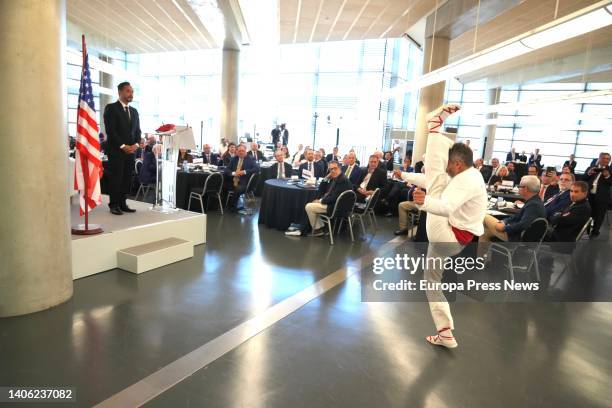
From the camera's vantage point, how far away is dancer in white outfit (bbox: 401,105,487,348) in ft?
9.02

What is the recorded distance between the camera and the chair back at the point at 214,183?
715 cm

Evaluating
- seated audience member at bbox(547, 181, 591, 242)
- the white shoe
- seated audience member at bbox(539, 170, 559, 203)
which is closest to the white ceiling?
seated audience member at bbox(539, 170, 559, 203)

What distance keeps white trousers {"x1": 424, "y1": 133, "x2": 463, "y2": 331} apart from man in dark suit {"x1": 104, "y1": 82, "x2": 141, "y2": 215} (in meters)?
3.69

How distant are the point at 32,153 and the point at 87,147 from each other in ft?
3.40

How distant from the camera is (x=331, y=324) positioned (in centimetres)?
337

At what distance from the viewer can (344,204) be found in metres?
5.88

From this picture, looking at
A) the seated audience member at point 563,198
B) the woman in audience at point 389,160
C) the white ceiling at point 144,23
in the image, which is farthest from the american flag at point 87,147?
the woman in audience at point 389,160

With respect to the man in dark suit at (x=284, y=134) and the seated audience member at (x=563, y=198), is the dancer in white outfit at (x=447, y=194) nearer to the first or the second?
the seated audience member at (x=563, y=198)

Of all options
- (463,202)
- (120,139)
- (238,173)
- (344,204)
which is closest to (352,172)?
(344,204)

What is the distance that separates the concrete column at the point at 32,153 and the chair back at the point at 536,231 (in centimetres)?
472

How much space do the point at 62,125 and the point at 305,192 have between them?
3889 millimetres

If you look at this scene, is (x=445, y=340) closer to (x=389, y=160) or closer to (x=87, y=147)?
(x=87, y=147)

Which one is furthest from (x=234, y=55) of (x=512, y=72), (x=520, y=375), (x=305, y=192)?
(x=520, y=375)

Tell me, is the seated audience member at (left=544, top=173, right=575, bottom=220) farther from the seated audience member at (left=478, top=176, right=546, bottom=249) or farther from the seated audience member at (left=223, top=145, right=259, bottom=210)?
the seated audience member at (left=223, top=145, right=259, bottom=210)
